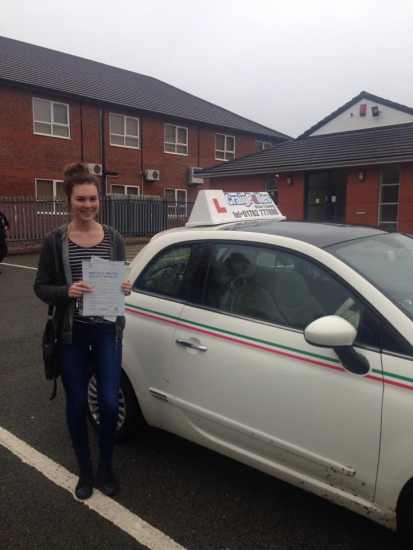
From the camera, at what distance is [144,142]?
25.0 meters

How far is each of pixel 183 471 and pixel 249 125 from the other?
30141mm

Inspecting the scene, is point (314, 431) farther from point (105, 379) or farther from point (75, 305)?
point (75, 305)

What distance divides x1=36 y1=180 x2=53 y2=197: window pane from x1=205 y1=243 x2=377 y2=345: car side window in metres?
20.2

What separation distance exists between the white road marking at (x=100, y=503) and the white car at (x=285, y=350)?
1.55 ft

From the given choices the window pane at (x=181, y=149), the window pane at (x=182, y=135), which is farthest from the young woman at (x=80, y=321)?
the window pane at (x=182, y=135)

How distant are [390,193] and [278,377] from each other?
1350 cm

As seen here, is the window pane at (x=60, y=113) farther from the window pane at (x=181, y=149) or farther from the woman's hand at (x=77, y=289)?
the woman's hand at (x=77, y=289)

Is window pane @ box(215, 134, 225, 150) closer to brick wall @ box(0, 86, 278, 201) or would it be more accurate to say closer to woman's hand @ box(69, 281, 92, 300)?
brick wall @ box(0, 86, 278, 201)

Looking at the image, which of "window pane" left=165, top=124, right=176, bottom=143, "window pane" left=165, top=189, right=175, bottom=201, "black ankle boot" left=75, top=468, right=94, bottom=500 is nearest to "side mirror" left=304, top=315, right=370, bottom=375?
"black ankle boot" left=75, top=468, right=94, bottom=500

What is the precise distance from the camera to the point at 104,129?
23359mm

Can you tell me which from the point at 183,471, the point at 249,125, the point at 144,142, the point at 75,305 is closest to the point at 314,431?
the point at 183,471

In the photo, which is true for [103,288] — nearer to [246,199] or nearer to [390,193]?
[246,199]

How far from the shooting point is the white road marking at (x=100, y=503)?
2406mm

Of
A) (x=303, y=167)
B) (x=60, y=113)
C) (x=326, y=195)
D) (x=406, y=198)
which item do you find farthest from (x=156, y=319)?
(x=60, y=113)
